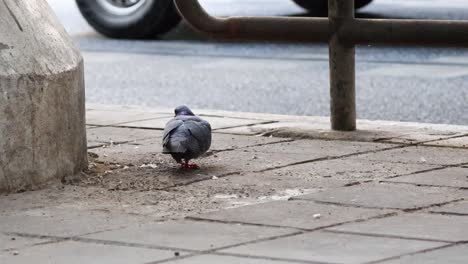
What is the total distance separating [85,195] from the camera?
18.6ft

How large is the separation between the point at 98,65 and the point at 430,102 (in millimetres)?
2935

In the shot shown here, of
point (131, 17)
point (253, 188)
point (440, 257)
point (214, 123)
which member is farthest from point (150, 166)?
point (131, 17)

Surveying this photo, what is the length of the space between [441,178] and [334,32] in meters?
1.34

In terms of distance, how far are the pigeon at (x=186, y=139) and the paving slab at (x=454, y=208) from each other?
1.14 meters

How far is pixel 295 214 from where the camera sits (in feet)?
17.2

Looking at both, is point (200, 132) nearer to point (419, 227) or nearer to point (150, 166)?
point (150, 166)

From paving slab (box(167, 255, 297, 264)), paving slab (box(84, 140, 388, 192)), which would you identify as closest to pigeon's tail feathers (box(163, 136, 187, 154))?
paving slab (box(84, 140, 388, 192))

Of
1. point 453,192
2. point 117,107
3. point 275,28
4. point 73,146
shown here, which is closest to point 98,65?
point 117,107

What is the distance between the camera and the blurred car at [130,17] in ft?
38.3

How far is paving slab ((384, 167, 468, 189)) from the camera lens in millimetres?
5781

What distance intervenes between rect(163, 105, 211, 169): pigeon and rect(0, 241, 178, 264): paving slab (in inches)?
47.8

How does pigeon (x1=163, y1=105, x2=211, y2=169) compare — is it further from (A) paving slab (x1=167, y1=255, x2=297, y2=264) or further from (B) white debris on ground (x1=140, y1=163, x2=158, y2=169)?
(A) paving slab (x1=167, y1=255, x2=297, y2=264)

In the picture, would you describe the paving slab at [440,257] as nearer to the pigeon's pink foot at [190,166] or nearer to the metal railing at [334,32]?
the pigeon's pink foot at [190,166]

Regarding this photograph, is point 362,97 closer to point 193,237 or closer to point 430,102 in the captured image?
point 430,102
